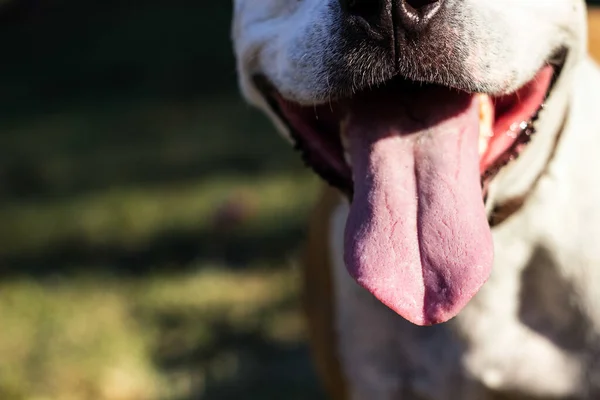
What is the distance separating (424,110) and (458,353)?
64 cm

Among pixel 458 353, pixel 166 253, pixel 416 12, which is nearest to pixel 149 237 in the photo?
pixel 166 253

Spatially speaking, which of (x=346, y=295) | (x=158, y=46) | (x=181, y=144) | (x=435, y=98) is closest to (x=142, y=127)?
(x=181, y=144)

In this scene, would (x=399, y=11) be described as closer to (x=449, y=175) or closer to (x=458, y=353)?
(x=449, y=175)

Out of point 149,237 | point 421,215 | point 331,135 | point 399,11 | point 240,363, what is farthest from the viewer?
point 149,237

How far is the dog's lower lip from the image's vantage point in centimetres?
193

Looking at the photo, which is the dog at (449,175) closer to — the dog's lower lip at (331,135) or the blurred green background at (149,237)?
the dog's lower lip at (331,135)

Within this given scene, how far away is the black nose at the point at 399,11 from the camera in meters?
1.67

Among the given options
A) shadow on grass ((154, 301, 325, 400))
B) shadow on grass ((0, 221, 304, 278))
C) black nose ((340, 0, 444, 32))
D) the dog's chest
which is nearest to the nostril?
black nose ((340, 0, 444, 32))

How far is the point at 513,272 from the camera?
216 cm

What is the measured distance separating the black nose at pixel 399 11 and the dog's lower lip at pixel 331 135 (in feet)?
0.59

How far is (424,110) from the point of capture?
1906 millimetres

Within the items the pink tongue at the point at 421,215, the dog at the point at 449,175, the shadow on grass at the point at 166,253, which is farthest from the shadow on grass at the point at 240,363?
the pink tongue at the point at 421,215

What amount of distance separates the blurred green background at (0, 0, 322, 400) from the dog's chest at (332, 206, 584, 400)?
40.6 inches

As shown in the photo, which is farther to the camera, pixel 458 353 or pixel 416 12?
pixel 458 353
